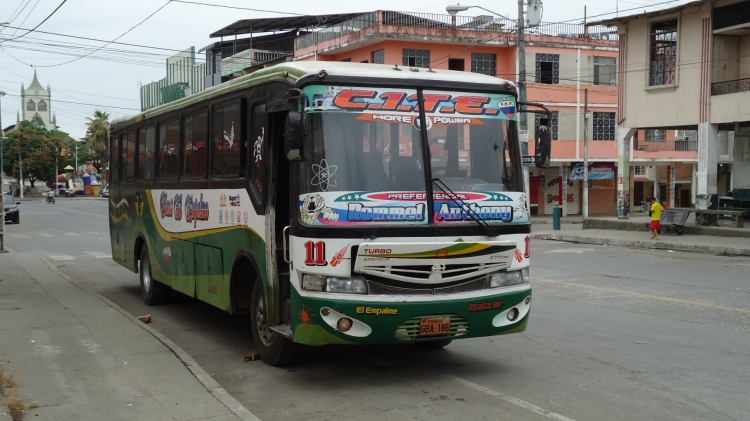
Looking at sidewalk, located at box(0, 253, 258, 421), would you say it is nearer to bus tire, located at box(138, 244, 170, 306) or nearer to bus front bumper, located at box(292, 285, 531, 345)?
bus tire, located at box(138, 244, 170, 306)

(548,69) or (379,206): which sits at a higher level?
(548,69)

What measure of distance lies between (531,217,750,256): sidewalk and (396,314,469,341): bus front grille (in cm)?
1732

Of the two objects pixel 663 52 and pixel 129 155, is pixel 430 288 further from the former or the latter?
pixel 663 52

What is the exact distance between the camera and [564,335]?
382 inches

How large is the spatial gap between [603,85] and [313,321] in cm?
4366

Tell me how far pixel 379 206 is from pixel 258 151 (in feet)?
6.02

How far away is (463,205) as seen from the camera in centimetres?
726

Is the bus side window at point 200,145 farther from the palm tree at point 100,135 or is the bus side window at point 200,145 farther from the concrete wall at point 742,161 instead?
the palm tree at point 100,135

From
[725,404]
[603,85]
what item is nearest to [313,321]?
[725,404]

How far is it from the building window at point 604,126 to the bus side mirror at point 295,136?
142ft

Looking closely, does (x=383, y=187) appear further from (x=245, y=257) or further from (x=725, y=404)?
(x=725, y=404)

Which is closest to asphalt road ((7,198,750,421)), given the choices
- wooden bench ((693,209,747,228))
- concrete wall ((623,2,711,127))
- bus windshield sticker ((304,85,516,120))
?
bus windshield sticker ((304,85,516,120))

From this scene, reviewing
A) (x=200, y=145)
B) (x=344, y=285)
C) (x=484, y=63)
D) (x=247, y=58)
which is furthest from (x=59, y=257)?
(x=247, y=58)

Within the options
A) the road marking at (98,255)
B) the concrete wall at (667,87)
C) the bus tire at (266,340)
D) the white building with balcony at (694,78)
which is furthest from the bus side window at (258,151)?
the concrete wall at (667,87)
